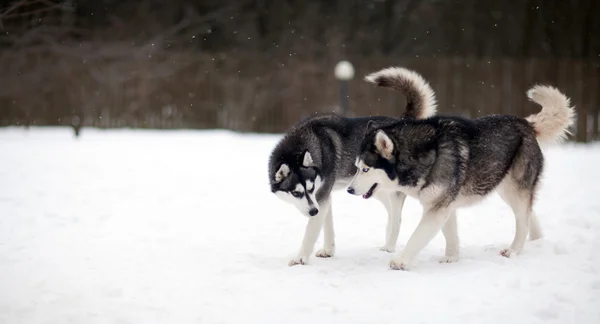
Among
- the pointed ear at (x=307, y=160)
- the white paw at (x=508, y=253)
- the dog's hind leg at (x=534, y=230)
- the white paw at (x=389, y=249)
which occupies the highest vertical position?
the pointed ear at (x=307, y=160)

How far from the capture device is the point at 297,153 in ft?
15.9

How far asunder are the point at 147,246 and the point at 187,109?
1293 cm

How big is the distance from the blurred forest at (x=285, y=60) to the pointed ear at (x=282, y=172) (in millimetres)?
11796

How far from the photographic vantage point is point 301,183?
15.4 ft

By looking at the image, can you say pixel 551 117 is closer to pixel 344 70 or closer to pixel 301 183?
pixel 301 183

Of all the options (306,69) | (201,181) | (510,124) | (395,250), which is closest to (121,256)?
(395,250)


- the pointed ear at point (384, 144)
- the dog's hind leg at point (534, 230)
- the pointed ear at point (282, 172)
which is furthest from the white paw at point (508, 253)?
the pointed ear at point (282, 172)

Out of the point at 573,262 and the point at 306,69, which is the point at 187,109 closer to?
the point at 306,69

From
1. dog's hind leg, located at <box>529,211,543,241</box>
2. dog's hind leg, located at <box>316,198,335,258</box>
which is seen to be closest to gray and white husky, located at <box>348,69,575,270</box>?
dog's hind leg, located at <box>529,211,543,241</box>

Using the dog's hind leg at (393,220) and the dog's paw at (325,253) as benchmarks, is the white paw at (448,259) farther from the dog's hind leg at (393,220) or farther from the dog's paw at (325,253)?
the dog's paw at (325,253)

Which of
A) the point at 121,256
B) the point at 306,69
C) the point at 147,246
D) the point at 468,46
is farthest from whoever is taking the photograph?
the point at 468,46

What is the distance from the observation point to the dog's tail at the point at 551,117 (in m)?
5.03

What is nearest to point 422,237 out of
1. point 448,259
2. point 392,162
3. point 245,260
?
point 448,259

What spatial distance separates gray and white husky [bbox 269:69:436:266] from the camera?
15.6ft
